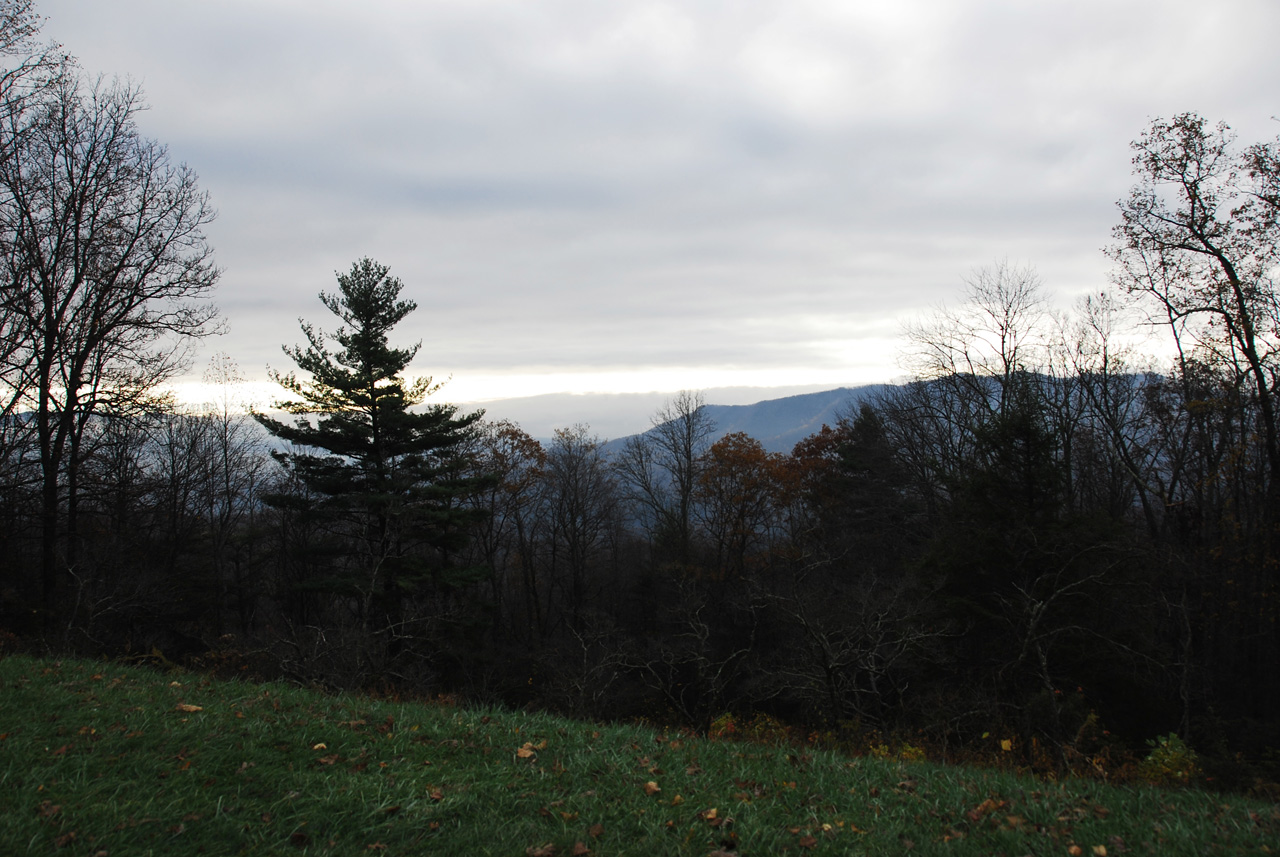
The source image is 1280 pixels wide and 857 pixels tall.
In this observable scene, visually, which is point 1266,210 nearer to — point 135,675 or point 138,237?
point 135,675

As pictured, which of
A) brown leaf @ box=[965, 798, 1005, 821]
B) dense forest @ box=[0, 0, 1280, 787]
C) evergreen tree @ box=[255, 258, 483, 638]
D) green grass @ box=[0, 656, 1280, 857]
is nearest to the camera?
green grass @ box=[0, 656, 1280, 857]

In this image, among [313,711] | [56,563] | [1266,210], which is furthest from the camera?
[56,563]

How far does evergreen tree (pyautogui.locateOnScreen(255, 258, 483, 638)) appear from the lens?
901 inches

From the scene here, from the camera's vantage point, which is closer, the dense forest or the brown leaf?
the brown leaf

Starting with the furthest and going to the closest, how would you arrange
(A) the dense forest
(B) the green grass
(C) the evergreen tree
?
(C) the evergreen tree, (A) the dense forest, (B) the green grass

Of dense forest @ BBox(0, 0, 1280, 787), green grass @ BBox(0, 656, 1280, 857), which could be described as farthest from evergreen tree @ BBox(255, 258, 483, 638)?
green grass @ BBox(0, 656, 1280, 857)

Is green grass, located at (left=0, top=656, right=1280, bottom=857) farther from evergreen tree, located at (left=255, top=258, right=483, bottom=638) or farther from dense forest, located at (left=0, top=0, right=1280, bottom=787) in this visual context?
evergreen tree, located at (left=255, top=258, right=483, bottom=638)

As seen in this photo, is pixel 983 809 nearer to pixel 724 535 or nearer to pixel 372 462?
pixel 372 462

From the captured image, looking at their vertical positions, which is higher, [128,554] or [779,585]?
[128,554]

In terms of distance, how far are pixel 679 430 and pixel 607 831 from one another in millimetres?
38381

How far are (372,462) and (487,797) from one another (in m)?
21.8

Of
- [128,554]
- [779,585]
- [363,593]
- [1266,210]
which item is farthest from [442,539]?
[1266,210]

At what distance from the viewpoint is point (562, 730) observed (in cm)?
619

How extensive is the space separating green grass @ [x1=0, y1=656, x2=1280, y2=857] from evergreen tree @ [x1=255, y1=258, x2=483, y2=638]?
17249 mm
